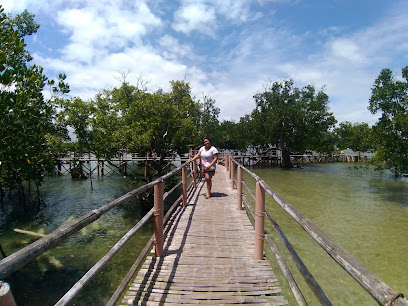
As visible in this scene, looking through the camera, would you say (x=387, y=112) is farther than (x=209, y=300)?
Yes

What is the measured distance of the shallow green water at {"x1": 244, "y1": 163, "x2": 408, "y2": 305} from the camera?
5.99 m

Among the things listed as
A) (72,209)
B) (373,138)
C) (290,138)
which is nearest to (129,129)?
(72,209)

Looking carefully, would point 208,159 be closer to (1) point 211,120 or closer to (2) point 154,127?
(2) point 154,127

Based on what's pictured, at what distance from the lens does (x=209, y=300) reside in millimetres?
2637

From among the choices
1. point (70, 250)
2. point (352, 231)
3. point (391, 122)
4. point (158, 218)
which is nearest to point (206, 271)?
point (158, 218)

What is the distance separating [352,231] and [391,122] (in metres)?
7.43

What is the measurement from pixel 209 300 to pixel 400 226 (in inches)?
398

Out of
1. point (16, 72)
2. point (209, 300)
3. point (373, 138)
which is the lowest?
point (209, 300)

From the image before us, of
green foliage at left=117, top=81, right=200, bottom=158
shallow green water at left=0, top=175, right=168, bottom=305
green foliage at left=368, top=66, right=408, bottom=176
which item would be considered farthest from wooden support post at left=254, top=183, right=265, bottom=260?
green foliage at left=368, top=66, right=408, bottom=176

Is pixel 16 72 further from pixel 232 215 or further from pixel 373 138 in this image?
pixel 373 138

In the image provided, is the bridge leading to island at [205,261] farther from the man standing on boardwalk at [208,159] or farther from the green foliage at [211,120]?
the green foliage at [211,120]

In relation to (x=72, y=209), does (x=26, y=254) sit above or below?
above

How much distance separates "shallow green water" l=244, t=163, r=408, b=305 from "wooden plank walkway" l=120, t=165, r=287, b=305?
9.80ft

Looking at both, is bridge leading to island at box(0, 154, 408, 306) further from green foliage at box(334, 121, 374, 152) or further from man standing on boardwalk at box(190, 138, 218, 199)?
green foliage at box(334, 121, 374, 152)
